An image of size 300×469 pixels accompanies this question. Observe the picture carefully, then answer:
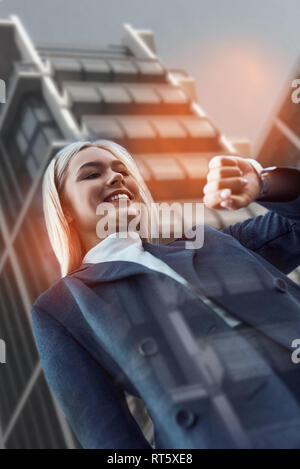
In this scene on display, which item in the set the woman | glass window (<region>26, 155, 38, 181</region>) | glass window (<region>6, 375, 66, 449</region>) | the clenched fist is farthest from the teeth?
glass window (<region>6, 375, 66, 449</region>)

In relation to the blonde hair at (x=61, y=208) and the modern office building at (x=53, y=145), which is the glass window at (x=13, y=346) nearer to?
the modern office building at (x=53, y=145)

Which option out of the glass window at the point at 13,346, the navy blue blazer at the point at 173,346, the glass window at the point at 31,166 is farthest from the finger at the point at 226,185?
the glass window at the point at 13,346

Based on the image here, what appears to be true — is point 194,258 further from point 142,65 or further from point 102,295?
point 142,65

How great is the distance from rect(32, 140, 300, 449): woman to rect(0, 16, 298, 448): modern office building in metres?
9.41

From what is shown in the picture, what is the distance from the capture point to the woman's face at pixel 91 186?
5.94 ft

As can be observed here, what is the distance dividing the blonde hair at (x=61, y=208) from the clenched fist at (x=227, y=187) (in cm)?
55

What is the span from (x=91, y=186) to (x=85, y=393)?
0.67 meters

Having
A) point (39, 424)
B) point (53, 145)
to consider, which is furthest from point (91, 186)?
point (39, 424)

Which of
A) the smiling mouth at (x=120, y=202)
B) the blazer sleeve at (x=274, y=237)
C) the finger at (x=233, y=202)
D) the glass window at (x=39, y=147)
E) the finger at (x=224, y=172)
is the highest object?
the finger at (x=224, y=172)

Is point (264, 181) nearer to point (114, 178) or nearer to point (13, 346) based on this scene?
point (114, 178)

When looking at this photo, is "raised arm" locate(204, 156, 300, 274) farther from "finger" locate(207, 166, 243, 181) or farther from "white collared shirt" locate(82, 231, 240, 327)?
"white collared shirt" locate(82, 231, 240, 327)

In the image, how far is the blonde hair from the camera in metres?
1.87

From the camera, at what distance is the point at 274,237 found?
192cm
